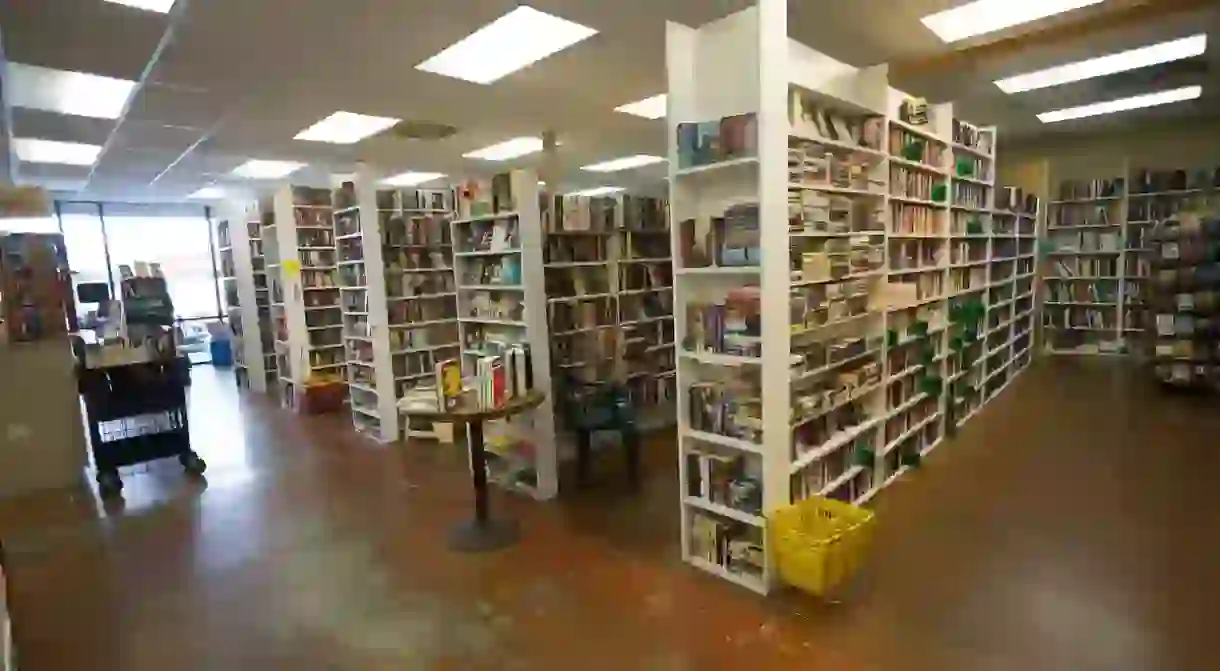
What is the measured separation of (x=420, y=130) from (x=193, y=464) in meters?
4.02

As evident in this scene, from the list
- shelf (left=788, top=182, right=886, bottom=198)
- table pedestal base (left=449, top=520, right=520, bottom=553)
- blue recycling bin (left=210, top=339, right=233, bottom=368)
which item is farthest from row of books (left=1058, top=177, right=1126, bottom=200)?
blue recycling bin (left=210, top=339, right=233, bottom=368)

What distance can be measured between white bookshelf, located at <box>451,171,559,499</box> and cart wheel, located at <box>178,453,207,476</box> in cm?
242

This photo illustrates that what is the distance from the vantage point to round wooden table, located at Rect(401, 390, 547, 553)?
3.47 metres

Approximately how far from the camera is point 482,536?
Answer: 3691 mm

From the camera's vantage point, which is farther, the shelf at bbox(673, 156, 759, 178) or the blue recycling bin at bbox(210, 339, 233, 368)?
the blue recycling bin at bbox(210, 339, 233, 368)

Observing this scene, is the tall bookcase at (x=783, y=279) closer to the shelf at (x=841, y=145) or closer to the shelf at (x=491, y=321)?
the shelf at (x=841, y=145)

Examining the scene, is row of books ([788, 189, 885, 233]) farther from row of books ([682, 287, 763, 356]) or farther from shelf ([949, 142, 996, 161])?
shelf ([949, 142, 996, 161])

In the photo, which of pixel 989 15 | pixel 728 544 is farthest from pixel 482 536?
pixel 989 15

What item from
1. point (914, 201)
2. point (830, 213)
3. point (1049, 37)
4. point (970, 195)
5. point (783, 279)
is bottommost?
point (783, 279)

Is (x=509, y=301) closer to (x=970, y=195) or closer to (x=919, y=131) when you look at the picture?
(x=919, y=131)

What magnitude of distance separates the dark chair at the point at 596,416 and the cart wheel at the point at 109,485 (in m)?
3.42

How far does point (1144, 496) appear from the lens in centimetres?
392

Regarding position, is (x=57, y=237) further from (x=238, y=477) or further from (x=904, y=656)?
(x=904, y=656)

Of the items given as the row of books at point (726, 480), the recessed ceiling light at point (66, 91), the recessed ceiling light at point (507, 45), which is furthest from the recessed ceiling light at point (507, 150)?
the row of books at point (726, 480)
